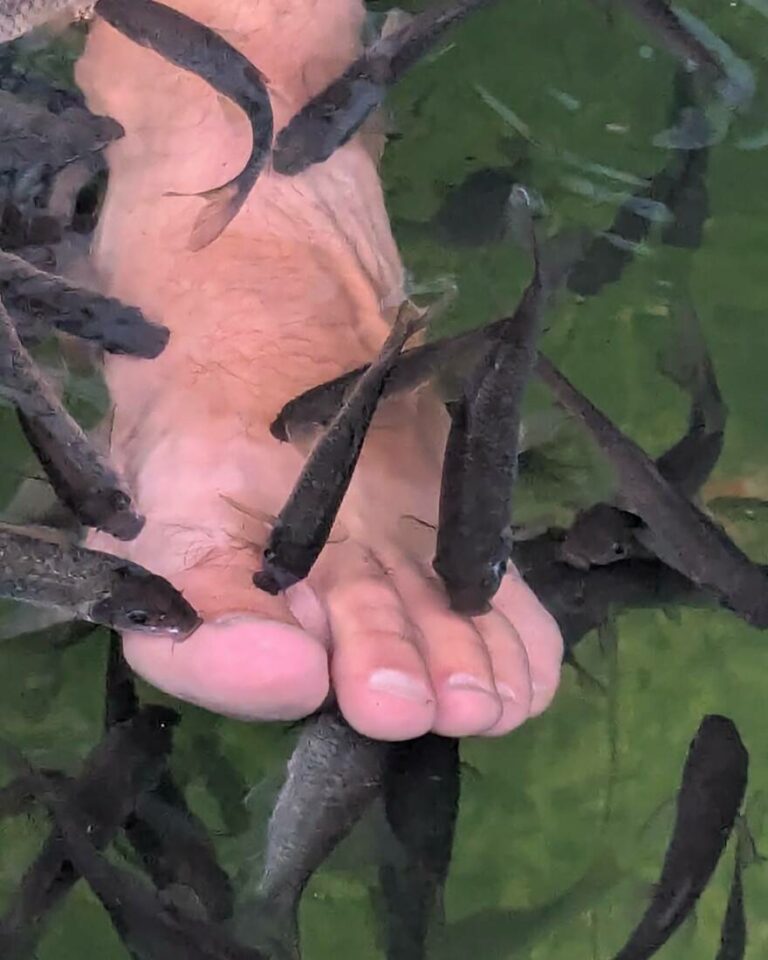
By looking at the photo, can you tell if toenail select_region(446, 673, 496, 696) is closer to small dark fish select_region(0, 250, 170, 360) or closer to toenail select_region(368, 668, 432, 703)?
toenail select_region(368, 668, 432, 703)

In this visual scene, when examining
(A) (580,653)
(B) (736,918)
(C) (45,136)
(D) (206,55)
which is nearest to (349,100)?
(D) (206,55)

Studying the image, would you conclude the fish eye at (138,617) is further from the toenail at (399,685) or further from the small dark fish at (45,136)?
the small dark fish at (45,136)

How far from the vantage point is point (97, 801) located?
5.20ft

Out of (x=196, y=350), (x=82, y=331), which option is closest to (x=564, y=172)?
(x=196, y=350)

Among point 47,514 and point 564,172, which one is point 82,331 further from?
point 564,172

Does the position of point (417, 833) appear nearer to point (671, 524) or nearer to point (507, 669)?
point (507, 669)

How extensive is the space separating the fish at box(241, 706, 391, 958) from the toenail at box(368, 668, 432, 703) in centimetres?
15

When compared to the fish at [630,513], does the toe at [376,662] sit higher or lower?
higher

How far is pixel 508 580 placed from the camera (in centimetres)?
153

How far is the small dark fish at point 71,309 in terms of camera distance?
1571mm

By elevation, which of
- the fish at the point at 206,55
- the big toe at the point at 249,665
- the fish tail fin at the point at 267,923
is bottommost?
the fish tail fin at the point at 267,923

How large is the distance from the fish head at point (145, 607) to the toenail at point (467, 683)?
304mm

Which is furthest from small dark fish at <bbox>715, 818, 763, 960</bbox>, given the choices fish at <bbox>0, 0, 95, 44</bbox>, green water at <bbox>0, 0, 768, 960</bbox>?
fish at <bbox>0, 0, 95, 44</bbox>

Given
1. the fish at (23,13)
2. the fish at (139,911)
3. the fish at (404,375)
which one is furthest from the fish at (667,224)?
the fish at (139,911)
